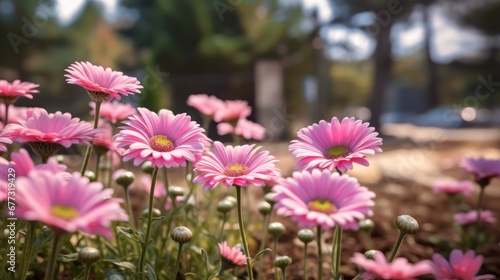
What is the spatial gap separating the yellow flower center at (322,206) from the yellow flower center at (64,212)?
32 centimetres

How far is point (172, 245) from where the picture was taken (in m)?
1.37

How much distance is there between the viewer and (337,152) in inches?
35.5

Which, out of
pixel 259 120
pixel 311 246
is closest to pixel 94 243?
pixel 311 246

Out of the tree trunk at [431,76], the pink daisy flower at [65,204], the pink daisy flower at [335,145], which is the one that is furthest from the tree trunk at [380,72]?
the pink daisy flower at [65,204]

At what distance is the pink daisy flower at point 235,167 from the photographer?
2.68 ft

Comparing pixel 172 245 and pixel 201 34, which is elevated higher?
pixel 201 34

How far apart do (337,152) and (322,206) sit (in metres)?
0.20

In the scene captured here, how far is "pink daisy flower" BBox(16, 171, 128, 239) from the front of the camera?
0.55 meters

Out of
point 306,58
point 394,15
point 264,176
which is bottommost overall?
point 264,176

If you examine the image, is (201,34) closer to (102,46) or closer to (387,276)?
(102,46)

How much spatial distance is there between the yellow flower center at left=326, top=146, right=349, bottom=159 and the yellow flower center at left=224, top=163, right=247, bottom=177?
0.50 ft

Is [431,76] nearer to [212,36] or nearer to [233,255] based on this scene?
[212,36]

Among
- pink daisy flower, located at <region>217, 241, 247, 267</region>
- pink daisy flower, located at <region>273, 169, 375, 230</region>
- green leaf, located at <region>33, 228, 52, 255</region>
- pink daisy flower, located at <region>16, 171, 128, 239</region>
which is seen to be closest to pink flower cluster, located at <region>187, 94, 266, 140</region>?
pink daisy flower, located at <region>217, 241, 247, 267</region>

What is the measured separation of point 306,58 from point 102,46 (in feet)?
12.3
